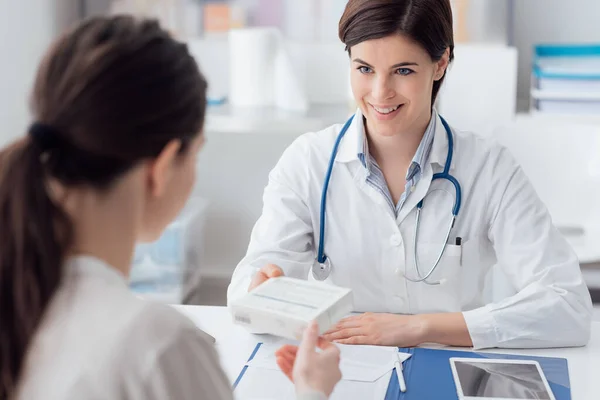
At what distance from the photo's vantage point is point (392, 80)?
155 centimetres

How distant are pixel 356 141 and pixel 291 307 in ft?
1.76

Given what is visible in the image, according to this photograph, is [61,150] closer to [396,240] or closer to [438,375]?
[438,375]

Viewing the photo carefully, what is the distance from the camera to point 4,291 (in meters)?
0.78

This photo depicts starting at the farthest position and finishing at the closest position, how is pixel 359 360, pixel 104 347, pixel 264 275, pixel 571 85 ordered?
pixel 571 85 < pixel 264 275 < pixel 359 360 < pixel 104 347

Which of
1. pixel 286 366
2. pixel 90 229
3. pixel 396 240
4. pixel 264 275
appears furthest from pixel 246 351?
pixel 90 229

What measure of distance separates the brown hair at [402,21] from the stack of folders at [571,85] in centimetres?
123

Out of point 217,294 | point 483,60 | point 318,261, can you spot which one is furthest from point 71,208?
point 217,294

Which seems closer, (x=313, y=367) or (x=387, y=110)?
(x=313, y=367)

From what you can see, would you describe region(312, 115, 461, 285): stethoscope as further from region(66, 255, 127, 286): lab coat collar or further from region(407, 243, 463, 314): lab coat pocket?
region(66, 255, 127, 286): lab coat collar

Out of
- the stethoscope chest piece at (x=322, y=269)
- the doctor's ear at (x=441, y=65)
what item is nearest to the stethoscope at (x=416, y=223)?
the stethoscope chest piece at (x=322, y=269)

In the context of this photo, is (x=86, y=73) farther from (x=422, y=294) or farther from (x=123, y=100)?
(x=422, y=294)

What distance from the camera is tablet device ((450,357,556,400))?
1.19 meters

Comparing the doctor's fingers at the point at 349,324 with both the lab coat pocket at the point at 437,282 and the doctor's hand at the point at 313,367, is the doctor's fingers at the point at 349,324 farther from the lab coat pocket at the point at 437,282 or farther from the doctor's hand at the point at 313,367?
the doctor's hand at the point at 313,367

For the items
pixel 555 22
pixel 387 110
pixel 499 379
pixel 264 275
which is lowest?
pixel 499 379
